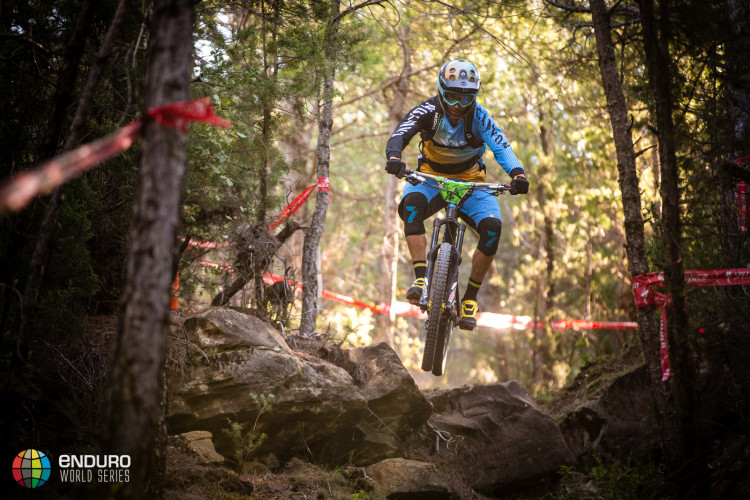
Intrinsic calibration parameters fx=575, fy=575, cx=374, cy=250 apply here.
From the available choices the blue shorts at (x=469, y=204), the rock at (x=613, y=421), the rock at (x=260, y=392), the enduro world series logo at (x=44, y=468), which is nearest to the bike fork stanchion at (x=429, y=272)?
the blue shorts at (x=469, y=204)

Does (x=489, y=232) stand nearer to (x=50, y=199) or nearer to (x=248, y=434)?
(x=248, y=434)

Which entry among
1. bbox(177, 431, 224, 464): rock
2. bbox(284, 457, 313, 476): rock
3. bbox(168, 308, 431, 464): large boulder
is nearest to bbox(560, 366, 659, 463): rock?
bbox(168, 308, 431, 464): large boulder

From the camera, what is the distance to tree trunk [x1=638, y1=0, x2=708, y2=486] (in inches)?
166

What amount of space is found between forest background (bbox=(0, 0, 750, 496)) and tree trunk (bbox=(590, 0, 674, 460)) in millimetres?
20

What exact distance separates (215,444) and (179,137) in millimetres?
3371

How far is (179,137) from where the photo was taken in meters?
2.62

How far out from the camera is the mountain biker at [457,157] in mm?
6066

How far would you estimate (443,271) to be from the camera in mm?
5855

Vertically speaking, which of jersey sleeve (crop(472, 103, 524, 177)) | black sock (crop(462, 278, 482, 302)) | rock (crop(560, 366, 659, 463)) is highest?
jersey sleeve (crop(472, 103, 524, 177))

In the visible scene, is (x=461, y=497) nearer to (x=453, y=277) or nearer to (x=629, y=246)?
(x=453, y=277)

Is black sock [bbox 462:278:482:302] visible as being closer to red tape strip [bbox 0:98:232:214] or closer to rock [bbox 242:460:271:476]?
rock [bbox 242:460:271:476]

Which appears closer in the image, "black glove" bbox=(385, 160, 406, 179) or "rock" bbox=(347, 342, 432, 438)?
"black glove" bbox=(385, 160, 406, 179)

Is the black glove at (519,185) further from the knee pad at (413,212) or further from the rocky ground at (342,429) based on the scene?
Answer: the rocky ground at (342,429)

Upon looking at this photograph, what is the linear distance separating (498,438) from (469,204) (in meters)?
2.69
